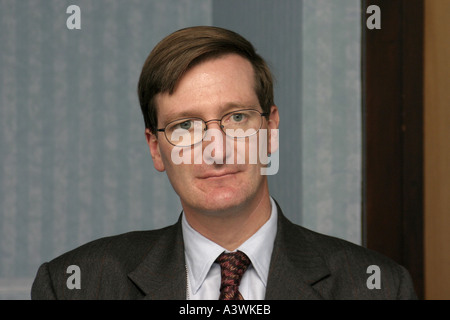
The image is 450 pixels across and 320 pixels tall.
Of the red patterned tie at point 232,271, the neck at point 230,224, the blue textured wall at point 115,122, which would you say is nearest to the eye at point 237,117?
the neck at point 230,224

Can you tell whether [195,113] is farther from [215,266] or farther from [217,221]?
[215,266]

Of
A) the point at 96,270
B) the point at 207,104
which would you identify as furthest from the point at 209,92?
the point at 96,270

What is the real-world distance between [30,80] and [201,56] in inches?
46.7

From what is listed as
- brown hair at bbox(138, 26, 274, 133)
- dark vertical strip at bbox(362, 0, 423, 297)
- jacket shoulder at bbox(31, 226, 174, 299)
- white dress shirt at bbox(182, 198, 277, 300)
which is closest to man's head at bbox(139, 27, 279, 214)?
brown hair at bbox(138, 26, 274, 133)

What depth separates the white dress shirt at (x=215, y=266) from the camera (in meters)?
1.55

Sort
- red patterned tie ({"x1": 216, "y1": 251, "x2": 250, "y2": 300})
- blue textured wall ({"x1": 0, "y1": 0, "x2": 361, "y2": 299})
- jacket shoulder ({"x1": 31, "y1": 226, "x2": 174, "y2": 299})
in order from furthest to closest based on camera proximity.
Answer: blue textured wall ({"x1": 0, "y1": 0, "x2": 361, "y2": 299}), jacket shoulder ({"x1": 31, "y1": 226, "x2": 174, "y2": 299}), red patterned tie ({"x1": 216, "y1": 251, "x2": 250, "y2": 300})

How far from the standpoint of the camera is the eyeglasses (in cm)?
155

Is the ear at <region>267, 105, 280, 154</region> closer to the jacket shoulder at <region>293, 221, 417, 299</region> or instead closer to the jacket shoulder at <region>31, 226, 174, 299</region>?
the jacket shoulder at <region>293, 221, 417, 299</region>

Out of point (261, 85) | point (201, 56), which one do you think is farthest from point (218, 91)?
point (261, 85)

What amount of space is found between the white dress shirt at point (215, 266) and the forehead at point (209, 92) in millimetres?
344

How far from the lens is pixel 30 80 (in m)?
2.48

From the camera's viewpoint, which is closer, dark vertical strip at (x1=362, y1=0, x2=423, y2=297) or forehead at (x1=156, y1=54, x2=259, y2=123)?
forehead at (x1=156, y1=54, x2=259, y2=123)

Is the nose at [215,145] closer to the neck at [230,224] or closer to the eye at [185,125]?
the eye at [185,125]
